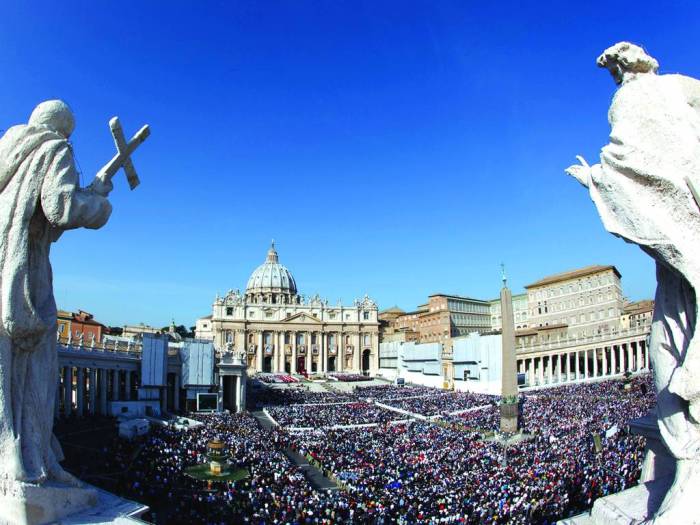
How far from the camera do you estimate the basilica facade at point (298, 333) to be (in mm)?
97625

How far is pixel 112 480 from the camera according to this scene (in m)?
15.2

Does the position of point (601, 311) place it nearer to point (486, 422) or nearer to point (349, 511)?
point (486, 422)

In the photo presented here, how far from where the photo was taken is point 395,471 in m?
17.1

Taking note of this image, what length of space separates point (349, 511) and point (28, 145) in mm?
10958

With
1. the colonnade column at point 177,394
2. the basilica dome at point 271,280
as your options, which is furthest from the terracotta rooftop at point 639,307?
the basilica dome at point 271,280

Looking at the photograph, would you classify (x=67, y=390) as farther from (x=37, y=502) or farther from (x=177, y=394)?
(x=37, y=502)

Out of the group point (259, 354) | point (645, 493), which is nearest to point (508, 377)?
point (645, 493)

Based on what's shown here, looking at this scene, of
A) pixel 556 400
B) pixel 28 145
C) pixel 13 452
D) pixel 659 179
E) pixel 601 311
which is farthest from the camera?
pixel 601 311

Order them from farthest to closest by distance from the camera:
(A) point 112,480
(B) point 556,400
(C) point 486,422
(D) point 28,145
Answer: (B) point 556,400 → (C) point 486,422 → (A) point 112,480 → (D) point 28,145

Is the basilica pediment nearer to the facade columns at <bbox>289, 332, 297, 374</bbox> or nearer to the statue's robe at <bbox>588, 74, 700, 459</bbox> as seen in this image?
the facade columns at <bbox>289, 332, 297, 374</bbox>

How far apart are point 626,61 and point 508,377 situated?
92.3ft

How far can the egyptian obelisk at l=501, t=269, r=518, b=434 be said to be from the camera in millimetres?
27016

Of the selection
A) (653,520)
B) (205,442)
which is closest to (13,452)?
(653,520)

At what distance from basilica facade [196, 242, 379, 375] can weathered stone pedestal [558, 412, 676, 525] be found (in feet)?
308
